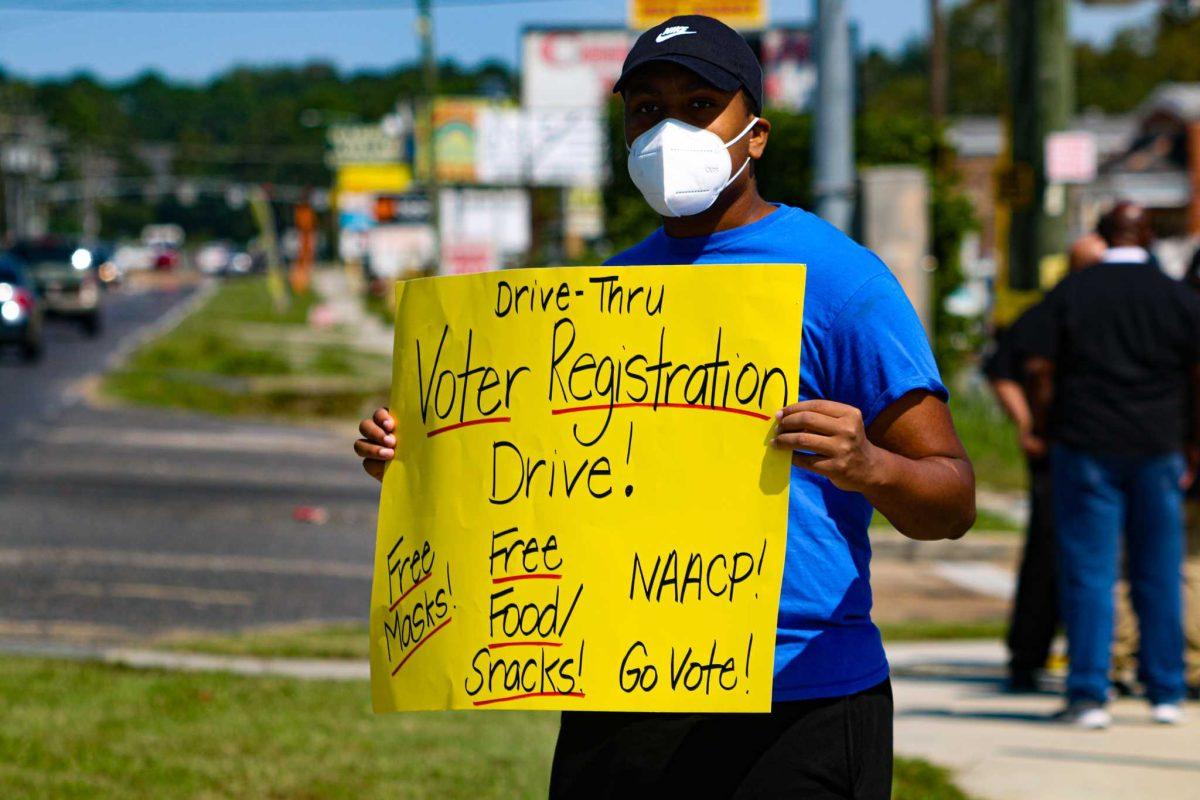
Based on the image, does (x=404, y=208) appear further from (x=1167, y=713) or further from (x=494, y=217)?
(x=1167, y=713)

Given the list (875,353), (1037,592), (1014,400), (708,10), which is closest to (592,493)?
(875,353)

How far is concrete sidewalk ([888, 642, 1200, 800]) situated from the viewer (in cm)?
577

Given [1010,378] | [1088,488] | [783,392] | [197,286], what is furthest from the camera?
[197,286]

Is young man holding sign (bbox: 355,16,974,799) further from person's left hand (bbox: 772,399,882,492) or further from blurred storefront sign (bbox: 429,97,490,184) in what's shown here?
blurred storefront sign (bbox: 429,97,490,184)

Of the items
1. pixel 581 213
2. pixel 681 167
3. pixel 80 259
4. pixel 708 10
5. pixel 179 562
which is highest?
pixel 708 10

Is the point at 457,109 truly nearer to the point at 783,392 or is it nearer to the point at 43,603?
the point at 43,603

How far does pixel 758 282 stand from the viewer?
290cm

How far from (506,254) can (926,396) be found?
6723 cm

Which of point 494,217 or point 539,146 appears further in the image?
point 494,217

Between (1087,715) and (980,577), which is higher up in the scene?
(1087,715)

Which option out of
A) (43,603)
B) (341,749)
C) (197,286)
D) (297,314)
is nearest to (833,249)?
(341,749)

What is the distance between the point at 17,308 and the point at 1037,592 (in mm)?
25551

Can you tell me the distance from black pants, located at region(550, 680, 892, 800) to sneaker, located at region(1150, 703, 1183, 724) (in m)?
4.02

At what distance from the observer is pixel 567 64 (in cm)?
5416
